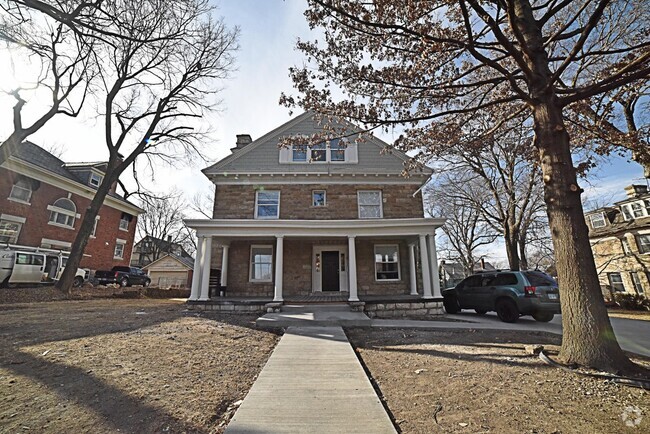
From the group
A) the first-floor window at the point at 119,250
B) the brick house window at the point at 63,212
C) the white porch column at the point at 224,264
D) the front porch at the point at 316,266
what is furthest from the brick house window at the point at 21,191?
the white porch column at the point at 224,264

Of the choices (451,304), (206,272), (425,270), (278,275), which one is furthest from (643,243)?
(206,272)

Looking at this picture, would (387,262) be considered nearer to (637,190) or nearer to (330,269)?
(330,269)

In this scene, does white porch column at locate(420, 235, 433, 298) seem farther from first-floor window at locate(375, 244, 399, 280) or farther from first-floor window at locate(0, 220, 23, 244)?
first-floor window at locate(0, 220, 23, 244)

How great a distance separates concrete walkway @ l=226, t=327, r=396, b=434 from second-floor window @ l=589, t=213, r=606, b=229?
25.0 m

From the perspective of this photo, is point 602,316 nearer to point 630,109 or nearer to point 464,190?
point 630,109

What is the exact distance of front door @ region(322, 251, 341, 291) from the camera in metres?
12.1

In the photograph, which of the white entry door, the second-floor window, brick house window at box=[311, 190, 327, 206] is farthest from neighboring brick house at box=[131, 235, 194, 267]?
the second-floor window

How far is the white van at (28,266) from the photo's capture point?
42.0 ft

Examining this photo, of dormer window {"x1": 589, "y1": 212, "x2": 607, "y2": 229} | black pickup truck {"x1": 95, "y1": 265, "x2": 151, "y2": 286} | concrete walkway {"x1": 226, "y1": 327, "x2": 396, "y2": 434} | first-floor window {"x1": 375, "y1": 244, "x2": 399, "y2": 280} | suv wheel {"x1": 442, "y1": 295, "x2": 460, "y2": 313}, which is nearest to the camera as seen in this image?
concrete walkway {"x1": 226, "y1": 327, "x2": 396, "y2": 434}

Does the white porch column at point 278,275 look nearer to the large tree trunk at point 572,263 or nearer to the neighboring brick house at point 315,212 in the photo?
the neighboring brick house at point 315,212

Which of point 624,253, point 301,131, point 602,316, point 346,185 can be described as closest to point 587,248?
point 602,316

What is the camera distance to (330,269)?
12.3 metres

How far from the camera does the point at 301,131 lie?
1398cm

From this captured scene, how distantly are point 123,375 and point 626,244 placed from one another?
84.6 ft
